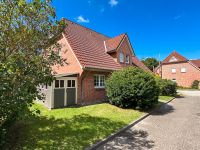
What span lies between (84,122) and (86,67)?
5.10 metres

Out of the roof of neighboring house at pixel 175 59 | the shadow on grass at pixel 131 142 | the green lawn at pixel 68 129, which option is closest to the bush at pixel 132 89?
the green lawn at pixel 68 129

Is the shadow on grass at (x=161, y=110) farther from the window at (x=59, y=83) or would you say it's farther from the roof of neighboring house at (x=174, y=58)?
the roof of neighboring house at (x=174, y=58)

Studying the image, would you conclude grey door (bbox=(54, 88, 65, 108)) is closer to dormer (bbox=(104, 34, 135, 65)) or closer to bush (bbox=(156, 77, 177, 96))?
dormer (bbox=(104, 34, 135, 65))

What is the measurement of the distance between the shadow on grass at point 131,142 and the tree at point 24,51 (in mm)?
3349

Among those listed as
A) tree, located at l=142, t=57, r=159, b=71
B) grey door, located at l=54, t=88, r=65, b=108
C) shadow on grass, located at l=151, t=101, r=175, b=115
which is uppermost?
tree, located at l=142, t=57, r=159, b=71

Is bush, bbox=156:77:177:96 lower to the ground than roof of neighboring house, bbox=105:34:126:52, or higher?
lower

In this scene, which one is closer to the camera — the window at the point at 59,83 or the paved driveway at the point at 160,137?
the paved driveway at the point at 160,137

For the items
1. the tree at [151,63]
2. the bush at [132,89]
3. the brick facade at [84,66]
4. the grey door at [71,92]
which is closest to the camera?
the bush at [132,89]

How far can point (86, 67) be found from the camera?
39.3ft

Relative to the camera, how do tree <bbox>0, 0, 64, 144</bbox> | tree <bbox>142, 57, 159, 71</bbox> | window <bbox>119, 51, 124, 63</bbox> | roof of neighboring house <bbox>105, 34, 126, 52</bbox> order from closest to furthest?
tree <bbox>0, 0, 64, 144</bbox> → roof of neighboring house <bbox>105, 34, 126, 52</bbox> → window <bbox>119, 51, 124, 63</bbox> → tree <bbox>142, 57, 159, 71</bbox>

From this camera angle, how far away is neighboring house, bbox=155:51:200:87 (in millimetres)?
39312

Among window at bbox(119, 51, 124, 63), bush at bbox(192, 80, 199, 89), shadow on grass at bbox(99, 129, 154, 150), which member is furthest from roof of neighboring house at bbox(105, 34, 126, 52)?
bush at bbox(192, 80, 199, 89)

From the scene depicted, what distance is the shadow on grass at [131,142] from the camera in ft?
18.3

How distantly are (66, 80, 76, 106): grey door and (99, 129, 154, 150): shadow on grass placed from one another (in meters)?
5.94
